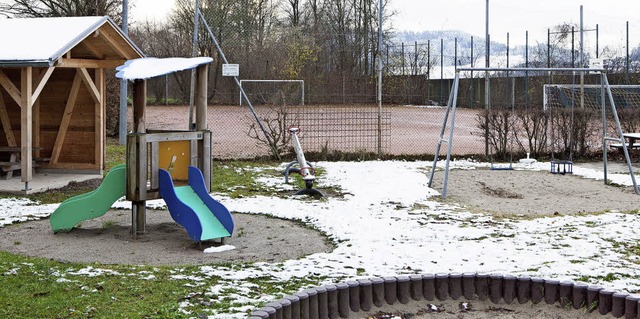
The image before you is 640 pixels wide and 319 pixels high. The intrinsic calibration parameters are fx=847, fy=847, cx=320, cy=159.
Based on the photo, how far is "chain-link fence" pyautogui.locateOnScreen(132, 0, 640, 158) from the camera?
20016 millimetres

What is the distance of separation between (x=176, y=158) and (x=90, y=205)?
3.46ft

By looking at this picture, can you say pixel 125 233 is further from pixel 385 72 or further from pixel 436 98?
pixel 436 98

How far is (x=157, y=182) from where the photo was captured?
29.9ft

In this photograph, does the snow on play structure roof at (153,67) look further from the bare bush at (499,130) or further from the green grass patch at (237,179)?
the bare bush at (499,130)

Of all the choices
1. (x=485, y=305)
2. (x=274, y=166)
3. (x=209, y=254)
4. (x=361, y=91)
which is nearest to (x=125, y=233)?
(x=209, y=254)

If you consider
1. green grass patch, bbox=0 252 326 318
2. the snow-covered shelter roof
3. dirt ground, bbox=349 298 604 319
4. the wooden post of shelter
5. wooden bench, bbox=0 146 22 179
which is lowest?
dirt ground, bbox=349 298 604 319

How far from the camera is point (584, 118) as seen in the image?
17.7 meters

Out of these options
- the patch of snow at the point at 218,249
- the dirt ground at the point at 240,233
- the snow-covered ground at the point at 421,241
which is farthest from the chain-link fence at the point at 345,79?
the patch of snow at the point at 218,249

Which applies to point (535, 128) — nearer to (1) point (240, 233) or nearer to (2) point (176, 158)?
(1) point (240, 233)

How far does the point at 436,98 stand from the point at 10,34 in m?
22.4

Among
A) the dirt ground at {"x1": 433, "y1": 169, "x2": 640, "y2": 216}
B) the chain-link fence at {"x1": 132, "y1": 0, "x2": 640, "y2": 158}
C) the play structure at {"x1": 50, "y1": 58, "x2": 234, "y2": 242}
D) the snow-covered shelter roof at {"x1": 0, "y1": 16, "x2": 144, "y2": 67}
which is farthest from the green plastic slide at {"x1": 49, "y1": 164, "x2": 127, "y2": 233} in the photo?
the chain-link fence at {"x1": 132, "y1": 0, "x2": 640, "y2": 158}

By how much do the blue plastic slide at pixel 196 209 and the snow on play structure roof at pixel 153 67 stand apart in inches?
41.2

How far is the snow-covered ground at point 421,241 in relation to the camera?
7.06 metres

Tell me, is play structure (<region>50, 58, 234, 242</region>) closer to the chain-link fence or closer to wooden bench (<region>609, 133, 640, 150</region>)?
the chain-link fence
